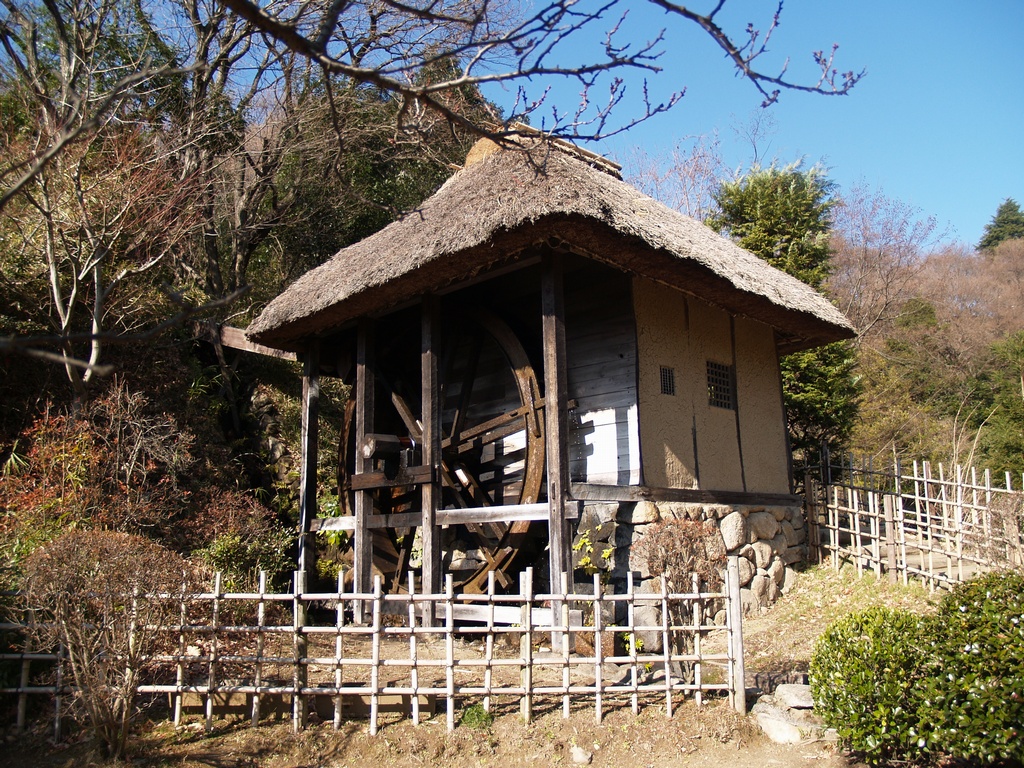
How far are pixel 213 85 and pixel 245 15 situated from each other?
40.0 feet

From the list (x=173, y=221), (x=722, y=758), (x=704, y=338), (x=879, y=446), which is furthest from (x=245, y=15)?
(x=879, y=446)

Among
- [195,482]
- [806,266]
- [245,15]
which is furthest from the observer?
[806,266]

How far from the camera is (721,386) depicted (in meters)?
8.98

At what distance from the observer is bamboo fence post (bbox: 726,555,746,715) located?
17.7ft

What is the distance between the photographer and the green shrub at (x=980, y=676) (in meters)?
3.99

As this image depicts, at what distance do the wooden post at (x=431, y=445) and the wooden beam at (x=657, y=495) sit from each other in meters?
1.41

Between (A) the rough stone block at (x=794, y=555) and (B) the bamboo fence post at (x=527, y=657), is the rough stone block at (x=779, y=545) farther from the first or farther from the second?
(B) the bamboo fence post at (x=527, y=657)

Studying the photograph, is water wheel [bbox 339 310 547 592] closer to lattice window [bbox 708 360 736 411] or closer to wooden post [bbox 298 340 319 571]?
wooden post [bbox 298 340 319 571]

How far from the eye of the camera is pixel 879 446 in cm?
1820

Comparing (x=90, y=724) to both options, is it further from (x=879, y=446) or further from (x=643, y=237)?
(x=879, y=446)

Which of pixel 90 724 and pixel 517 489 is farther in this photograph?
pixel 517 489

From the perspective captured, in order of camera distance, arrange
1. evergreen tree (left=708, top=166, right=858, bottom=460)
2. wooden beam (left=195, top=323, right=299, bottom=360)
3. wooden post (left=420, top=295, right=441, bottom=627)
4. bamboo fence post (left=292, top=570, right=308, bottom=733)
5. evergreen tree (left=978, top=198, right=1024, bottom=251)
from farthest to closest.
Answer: evergreen tree (left=978, top=198, right=1024, bottom=251)
evergreen tree (left=708, top=166, right=858, bottom=460)
wooden beam (left=195, top=323, right=299, bottom=360)
wooden post (left=420, top=295, right=441, bottom=627)
bamboo fence post (left=292, top=570, right=308, bottom=733)

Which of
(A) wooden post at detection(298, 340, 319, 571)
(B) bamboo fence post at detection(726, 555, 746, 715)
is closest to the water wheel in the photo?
(A) wooden post at detection(298, 340, 319, 571)

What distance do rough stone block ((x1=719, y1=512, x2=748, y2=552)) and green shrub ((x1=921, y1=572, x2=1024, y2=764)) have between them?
12.3ft
